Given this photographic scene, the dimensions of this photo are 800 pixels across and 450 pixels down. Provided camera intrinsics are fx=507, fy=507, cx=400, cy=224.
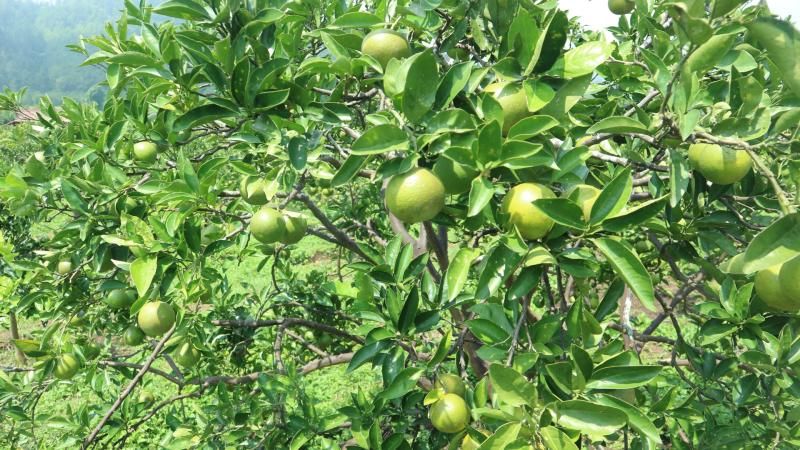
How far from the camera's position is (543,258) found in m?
0.91

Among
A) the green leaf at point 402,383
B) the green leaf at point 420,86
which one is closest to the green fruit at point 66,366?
the green leaf at point 402,383

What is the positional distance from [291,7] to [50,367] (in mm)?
1493

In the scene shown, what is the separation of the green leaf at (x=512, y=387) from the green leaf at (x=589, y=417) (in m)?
0.06

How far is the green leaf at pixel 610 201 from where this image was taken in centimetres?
92

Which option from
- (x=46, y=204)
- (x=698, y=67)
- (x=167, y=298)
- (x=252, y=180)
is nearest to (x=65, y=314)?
(x=46, y=204)

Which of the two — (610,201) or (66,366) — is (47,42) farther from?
(610,201)

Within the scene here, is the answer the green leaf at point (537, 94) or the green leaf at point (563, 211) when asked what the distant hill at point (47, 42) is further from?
the green leaf at point (563, 211)

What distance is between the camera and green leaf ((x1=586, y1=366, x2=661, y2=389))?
3.18ft

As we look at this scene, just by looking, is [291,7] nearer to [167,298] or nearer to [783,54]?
[167,298]

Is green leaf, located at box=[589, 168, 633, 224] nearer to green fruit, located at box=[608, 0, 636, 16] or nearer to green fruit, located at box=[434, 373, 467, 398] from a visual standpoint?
green fruit, located at box=[434, 373, 467, 398]

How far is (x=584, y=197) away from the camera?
3.33 feet

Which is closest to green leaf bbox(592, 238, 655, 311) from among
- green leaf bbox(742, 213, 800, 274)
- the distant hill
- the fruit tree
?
the fruit tree

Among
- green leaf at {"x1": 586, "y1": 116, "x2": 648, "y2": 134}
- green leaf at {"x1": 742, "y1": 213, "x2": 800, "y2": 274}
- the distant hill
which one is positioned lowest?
the distant hill

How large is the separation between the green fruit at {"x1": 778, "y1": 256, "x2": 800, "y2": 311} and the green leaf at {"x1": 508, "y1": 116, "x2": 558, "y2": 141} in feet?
1.56
